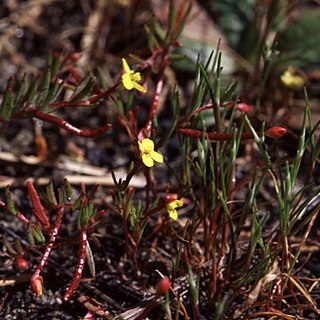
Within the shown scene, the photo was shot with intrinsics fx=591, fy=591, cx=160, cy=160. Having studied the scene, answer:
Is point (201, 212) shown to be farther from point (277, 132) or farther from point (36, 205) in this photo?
point (36, 205)

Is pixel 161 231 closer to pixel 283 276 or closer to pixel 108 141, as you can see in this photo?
pixel 283 276

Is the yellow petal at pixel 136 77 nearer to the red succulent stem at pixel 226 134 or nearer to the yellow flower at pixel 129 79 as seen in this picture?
the yellow flower at pixel 129 79

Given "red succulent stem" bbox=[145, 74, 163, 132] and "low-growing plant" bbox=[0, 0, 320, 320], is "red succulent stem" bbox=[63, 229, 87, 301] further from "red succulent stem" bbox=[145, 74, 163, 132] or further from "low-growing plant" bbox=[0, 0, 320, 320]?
"red succulent stem" bbox=[145, 74, 163, 132]

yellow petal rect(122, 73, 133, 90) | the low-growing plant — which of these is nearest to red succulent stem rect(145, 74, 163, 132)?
the low-growing plant

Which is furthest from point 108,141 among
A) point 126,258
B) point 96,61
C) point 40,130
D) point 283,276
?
point 283,276

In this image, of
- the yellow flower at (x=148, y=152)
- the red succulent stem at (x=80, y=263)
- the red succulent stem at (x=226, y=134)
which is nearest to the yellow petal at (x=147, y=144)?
the yellow flower at (x=148, y=152)

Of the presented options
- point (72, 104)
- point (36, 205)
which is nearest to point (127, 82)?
point (72, 104)
